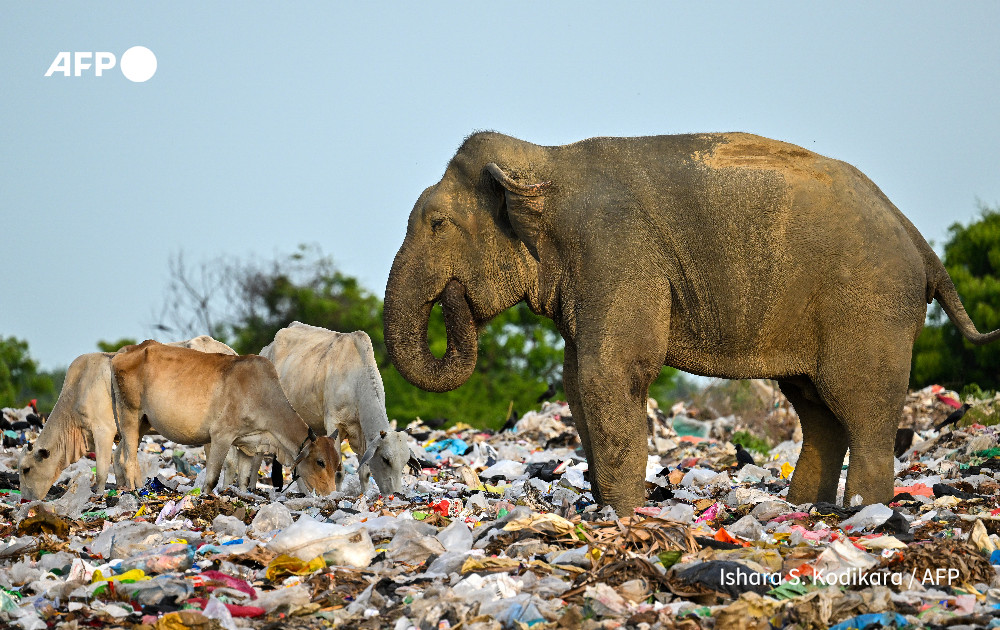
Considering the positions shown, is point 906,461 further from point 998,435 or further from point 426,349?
point 426,349

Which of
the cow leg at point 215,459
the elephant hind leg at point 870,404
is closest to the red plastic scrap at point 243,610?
the elephant hind leg at point 870,404

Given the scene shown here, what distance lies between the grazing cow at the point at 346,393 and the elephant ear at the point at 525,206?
133 inches

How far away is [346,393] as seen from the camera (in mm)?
10875

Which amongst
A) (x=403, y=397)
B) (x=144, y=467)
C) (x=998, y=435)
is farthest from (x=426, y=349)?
(x=403, y=397)

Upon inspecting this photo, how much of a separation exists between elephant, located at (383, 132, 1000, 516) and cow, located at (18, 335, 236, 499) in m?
4.81

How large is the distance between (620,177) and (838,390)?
1822 mm

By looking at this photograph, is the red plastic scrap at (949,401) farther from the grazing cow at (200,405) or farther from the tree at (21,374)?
the tree at (21,374)

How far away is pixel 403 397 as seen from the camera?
27.5 meters

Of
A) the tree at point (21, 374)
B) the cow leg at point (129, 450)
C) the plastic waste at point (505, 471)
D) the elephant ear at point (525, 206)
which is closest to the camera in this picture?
the elephant ear at point (525, 206)

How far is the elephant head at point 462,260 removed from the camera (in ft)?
22.0

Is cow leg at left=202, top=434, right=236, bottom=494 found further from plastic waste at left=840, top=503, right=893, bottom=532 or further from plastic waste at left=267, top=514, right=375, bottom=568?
plastic waste at left=840, top=503, right=893, bottom=532

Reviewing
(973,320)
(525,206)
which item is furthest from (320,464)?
(973,320)

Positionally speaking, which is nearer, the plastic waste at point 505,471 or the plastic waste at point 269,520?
the plastic waste at point 269,520

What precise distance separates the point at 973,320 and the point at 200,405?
18.5 metres
